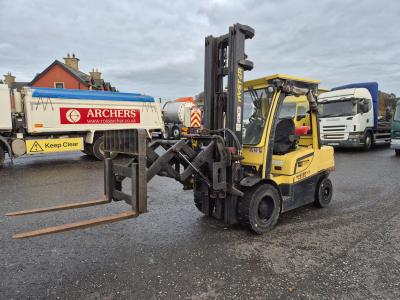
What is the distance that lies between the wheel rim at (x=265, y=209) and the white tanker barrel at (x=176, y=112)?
16.3 meters

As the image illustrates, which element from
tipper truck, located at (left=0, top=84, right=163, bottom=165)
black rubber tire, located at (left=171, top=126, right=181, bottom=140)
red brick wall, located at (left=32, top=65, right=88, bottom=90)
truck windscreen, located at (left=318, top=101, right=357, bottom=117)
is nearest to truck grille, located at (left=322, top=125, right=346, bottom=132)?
truck windscreen, located at (left=318, top=101, right=357, bottom=117)

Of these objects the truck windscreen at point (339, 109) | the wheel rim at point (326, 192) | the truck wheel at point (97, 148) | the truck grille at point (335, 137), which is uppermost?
the truck windscreen at point (339, 109)

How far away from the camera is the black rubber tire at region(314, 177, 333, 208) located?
17.3 ft

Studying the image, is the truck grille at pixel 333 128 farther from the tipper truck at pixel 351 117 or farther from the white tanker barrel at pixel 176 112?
the white tanker barrel at pixel 176 112

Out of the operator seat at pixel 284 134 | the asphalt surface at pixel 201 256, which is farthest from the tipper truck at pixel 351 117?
the operator seat at pixel 284 134

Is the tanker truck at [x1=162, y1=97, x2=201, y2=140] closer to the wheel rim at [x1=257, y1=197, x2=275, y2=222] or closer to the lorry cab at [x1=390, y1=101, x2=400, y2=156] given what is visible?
the lorry cab at [x1=390, y1=101, x2=400, y2=156]

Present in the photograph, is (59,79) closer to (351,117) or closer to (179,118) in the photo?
(179,118)

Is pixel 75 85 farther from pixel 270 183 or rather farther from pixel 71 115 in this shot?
pixel 270 183

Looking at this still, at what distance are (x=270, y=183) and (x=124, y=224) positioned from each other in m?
2.33

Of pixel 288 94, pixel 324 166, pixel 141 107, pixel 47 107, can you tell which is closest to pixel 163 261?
pixel 288 94

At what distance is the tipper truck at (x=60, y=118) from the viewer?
9641mm

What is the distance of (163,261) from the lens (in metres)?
3.40

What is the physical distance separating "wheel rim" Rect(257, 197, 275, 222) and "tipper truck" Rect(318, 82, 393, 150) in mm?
10018

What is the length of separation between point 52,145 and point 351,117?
12.3 meters
